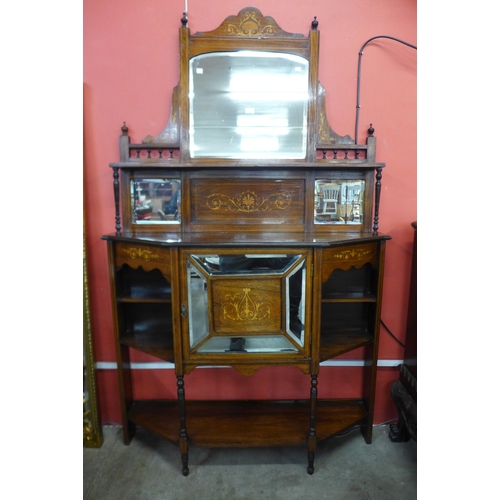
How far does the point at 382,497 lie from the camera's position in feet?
5.05

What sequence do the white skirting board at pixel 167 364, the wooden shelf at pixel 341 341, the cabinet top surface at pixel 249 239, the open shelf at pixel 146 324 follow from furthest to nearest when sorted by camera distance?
the white skirting board at pixel 167 364
the open shelf at pixel 146 324
the wooden shelf at pixel 341 341
the cabinet top surface at pixel 249 239

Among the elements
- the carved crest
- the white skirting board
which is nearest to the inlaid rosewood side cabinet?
the carved crest

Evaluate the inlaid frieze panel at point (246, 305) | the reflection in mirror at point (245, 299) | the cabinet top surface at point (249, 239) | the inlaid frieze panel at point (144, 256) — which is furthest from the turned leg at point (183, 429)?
the cabinet top surface at point (249, 239)

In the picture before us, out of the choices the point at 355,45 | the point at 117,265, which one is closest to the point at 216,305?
the point at 117,265

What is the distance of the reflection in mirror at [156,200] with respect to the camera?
1.76 meters

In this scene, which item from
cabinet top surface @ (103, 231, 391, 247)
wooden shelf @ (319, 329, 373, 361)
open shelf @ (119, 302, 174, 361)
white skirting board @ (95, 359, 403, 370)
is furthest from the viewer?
white skirting board @ (95, 359, 403, 370)

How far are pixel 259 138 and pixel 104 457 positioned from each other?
1.86m

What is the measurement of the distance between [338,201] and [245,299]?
753 millimetres

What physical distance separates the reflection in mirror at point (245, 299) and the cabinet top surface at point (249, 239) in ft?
0.21

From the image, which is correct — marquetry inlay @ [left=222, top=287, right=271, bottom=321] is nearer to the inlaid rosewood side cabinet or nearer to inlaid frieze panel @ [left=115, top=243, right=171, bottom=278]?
the inlaid rosewood side cabinet

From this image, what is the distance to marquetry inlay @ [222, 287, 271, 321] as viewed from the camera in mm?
1440

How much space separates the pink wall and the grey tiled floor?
34.5 inches

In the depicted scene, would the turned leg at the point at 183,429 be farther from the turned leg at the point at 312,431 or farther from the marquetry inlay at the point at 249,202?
the marquetry inlay at the point at 249,202

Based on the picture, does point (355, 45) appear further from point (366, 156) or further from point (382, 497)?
point (382, 497)
